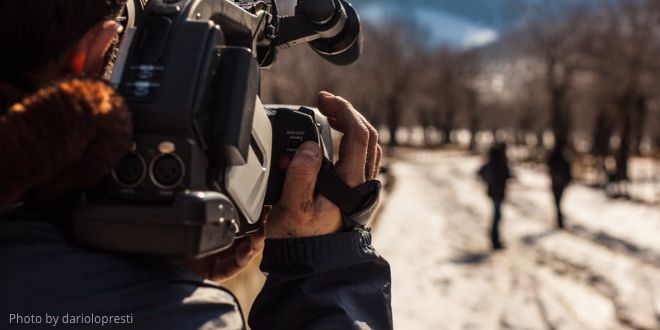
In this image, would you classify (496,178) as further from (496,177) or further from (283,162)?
(283,162)

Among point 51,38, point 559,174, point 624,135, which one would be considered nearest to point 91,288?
point 51,38

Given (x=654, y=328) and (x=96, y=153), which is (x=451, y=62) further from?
(x=96, y=153)

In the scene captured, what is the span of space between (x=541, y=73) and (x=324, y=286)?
177 feet

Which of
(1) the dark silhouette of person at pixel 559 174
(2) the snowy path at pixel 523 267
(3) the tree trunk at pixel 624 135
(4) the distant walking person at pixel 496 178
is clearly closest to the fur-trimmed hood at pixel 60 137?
(2) the snowy path at pixel 523 267

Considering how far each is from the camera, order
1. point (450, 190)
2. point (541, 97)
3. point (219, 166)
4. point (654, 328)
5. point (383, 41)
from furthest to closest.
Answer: point (541, 97) < point (383, 41) < point (450, 190) < point (654, 328) < point (219, 166)

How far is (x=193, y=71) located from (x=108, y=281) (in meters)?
0.32

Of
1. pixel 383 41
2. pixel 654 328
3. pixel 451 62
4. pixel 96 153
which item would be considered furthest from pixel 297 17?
pixel 451 62

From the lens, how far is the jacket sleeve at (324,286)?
108 centimetres

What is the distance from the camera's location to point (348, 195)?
47.0 inches

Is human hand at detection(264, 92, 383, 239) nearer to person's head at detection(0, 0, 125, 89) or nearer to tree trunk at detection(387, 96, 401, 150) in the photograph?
person's head at detection(0, 0, 125, 89)

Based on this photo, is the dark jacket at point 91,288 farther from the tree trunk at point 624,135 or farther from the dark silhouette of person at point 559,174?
the tree trunk at point 624,135

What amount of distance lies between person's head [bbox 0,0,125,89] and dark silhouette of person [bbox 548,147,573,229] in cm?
1262

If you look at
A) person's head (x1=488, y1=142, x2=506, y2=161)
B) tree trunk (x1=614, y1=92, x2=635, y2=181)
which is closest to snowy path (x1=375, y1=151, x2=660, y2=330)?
person's head (x1=488, y1=142, x2=506, y2=161)

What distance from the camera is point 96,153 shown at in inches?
33.3
